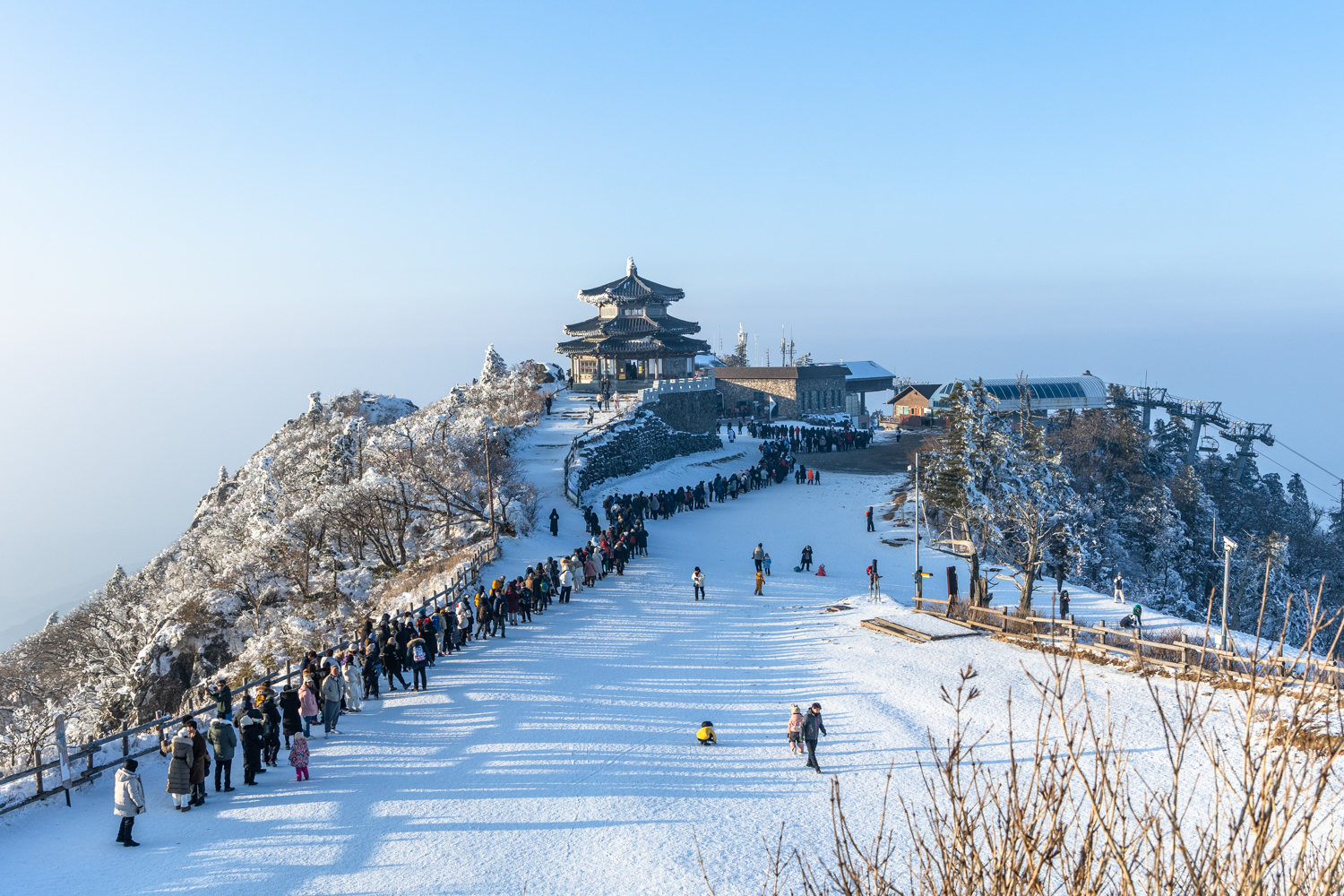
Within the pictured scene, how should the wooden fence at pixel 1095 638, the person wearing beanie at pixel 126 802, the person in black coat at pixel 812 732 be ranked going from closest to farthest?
the person wearing beanie at pixel 126 802, the person in black coat at pixel 812 732, the wooden fence at pixel 1095 638

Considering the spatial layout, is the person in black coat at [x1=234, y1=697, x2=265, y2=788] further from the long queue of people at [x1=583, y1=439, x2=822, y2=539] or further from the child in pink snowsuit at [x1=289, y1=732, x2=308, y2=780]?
the long queue of people at [x1=583, y1=439, x2=822, y2=539]

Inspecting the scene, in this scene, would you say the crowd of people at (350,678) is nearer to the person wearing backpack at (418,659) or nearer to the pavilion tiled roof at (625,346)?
the person wearing backpack at (418,659)

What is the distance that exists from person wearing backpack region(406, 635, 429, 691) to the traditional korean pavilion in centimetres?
3480

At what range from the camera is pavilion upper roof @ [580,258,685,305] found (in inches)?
2058

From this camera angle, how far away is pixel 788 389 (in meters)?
63.2

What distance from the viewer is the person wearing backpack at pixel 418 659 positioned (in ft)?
52.4

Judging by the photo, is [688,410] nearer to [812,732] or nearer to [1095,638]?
[1095,638]

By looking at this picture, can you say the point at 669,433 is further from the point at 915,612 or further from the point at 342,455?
the point at 915,612

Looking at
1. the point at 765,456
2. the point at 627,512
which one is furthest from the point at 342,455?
the point at 765,456

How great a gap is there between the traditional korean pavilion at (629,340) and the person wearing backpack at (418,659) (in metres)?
34.8

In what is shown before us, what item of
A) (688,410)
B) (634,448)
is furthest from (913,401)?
(634,448)

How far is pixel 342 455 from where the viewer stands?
40000 mm

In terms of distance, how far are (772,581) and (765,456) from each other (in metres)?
16.7

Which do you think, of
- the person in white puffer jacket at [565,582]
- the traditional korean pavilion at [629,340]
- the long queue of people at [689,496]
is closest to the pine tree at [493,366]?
the traditional korean pavilion at [629,340]
